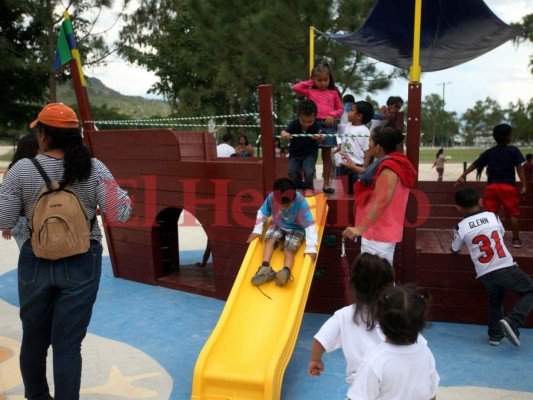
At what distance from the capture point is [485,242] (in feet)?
15.9

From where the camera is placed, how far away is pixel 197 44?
954 inches

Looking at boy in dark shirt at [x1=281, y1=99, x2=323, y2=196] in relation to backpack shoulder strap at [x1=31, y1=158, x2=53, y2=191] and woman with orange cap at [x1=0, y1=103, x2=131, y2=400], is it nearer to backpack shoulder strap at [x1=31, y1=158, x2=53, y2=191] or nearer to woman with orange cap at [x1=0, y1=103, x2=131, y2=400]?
woman with orange cap at [x1=0, y1=103, x2=131, y2=400]

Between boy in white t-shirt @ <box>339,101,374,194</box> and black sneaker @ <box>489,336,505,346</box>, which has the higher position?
boy in white t-shirt @ <box>339,101,374,194</box>

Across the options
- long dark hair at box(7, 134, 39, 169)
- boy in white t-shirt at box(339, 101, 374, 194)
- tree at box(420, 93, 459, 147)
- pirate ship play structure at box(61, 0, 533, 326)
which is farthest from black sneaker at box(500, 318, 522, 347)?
tree at box(420, 93, 459, 147)

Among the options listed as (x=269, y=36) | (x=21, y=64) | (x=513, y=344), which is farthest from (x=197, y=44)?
(x=513, y=344)

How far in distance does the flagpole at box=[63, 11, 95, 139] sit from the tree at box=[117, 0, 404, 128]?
8512 millimetres

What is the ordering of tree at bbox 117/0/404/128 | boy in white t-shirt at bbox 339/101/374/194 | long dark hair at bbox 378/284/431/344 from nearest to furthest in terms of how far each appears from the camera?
long dark hair at bbox 378/284/431/344
boy in white t-shirt at bbox 339/101/374/194
tree at bbox 117/0/404/128

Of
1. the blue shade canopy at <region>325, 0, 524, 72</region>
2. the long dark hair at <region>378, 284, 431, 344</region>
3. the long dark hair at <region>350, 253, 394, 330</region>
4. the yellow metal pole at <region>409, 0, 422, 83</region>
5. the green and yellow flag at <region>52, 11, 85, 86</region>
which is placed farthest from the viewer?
the blue shade canopy at <region>325, 0, 524, 72</region>

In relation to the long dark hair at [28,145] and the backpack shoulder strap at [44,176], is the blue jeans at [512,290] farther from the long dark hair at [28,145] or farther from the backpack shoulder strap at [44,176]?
the long dark hair at [28,145]

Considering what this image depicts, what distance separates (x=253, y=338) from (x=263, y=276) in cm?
61

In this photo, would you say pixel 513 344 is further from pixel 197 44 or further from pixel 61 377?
pixel 197 44

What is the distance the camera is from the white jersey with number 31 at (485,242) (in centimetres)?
484

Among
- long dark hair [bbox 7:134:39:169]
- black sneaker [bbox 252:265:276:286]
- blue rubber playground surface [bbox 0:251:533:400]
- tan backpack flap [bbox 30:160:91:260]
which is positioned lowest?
blue rubber playground surface [bbox 0:251:533:400]

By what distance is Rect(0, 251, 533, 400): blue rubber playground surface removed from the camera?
409 centimetres
